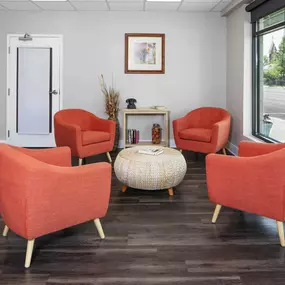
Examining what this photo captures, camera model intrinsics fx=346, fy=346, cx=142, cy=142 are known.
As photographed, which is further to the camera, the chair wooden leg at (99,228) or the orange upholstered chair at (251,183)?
the chair wooden leg at (99,228)

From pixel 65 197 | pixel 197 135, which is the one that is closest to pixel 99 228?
pixel 65 197

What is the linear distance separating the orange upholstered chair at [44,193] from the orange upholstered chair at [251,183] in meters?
0.94

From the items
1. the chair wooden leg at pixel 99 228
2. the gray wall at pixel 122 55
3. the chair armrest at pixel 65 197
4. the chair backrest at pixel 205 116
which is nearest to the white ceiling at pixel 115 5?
the gray wall at pixel 122 55

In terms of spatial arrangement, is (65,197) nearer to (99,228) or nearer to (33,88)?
(99,228)

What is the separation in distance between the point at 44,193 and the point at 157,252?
0.92m

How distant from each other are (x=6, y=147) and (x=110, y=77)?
4373 mm

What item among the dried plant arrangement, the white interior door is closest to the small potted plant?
the dried plant arrangement

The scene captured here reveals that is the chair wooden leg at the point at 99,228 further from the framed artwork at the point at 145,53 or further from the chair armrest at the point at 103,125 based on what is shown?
the framed artwork at the point at 145,53

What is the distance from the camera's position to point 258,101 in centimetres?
554

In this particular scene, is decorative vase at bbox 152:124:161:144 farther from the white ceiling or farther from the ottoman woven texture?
the ottoman woven texture

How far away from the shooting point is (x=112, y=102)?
6441 millimetres

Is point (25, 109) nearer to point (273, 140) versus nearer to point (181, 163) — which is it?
point (181, 163)

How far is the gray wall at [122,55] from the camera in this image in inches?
254

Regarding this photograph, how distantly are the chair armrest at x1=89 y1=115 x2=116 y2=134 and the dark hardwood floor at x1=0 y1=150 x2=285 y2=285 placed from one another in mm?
2194
